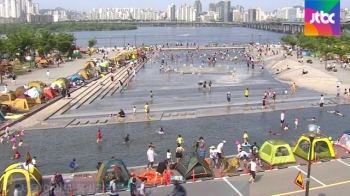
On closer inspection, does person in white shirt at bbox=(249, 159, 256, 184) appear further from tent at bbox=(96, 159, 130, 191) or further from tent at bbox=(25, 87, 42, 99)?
tent at bbox=(25, 87, 42, 99)

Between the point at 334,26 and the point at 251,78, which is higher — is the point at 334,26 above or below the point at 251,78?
above

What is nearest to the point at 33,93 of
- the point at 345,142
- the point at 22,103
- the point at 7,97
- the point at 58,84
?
the point at 7,97

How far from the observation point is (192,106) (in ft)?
109

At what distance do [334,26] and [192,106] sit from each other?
18203mm

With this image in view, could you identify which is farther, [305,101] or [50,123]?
[305,101]

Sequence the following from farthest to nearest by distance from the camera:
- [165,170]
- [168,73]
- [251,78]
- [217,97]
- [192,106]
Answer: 1. [168,73]
2. [251,78]
3. [217,97]
4. [192,106]
5. [165,170]

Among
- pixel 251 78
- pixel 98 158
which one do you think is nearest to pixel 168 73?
pixel 251 78

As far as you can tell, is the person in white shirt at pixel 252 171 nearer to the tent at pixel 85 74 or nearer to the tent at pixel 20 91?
the tent at pixel 20 91

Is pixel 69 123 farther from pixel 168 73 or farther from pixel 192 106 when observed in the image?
pixel 168 73

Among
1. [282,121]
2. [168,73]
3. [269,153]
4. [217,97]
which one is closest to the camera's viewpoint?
[269,153]

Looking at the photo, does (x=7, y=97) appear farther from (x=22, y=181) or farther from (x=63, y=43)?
(x=63, y=43)

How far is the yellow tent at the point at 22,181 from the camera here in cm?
1538

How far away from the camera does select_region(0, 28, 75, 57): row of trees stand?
186 feet

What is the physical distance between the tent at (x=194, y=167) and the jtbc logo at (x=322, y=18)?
725 centimetres
